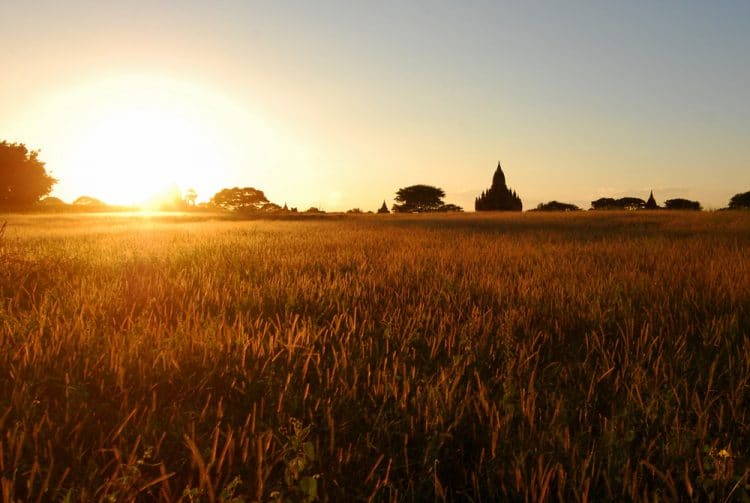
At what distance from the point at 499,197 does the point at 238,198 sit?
163 ft

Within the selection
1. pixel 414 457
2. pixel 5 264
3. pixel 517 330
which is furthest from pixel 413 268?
pixel 5 264

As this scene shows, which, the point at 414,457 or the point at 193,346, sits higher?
the point at 193,346

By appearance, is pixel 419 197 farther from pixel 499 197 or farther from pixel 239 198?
pixel 239 198

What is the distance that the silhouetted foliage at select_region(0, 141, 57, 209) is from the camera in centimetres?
3991

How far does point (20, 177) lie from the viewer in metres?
40.6

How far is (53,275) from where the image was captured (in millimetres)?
4344

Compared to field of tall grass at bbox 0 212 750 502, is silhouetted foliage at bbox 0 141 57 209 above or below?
above

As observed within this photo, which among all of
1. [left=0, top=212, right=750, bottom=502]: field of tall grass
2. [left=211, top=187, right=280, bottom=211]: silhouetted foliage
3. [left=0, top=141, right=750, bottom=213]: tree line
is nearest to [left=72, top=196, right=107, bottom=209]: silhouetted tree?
[left=0, top=141, right=750, bottom=213]: tree line

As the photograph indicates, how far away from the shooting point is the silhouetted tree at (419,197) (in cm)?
7169

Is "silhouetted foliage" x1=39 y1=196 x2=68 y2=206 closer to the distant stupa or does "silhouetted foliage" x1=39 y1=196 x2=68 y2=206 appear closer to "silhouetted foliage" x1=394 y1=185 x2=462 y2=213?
"silhouetted foliage" x1=394 y1=185 x2=462 y2=213

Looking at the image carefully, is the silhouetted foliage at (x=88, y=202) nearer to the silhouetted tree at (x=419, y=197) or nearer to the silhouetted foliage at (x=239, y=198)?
the silhouetted foliage at (x=239, y=198)

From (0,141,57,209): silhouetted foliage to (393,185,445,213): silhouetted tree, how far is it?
4787 centimetres

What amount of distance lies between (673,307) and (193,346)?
3.41 meters

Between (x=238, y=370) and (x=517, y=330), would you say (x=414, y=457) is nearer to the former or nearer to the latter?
(x=238, y=370)
